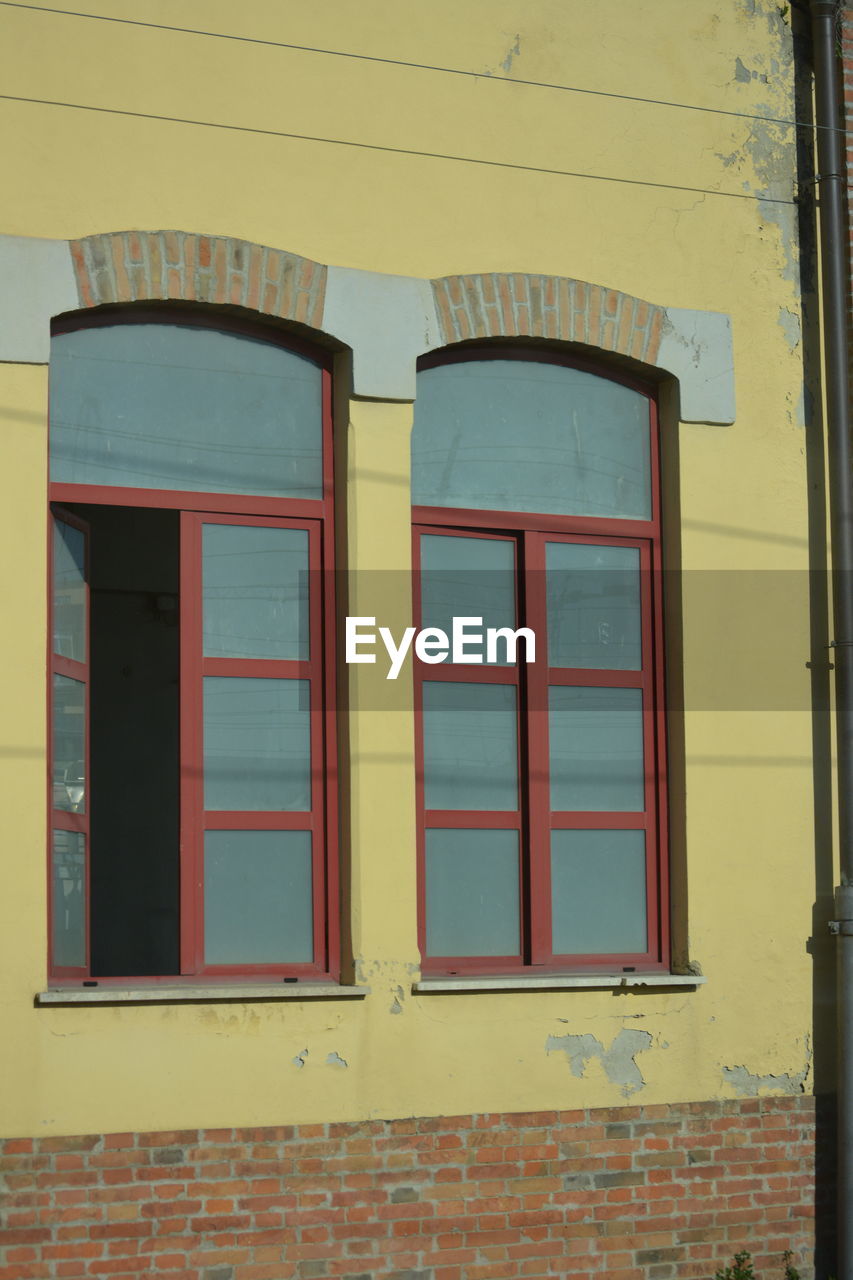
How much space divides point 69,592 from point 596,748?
8.33 ft

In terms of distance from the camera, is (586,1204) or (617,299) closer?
(586,1204)

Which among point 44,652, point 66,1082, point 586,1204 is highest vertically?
point 44,652

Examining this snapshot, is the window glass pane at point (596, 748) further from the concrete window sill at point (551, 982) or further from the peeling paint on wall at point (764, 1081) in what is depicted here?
the peeling paint on wall at point (764, 1081)

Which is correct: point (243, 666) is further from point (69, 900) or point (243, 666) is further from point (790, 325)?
point (790, 325)

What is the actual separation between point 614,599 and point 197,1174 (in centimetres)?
324

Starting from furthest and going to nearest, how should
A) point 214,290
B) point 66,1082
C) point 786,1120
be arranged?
point 786,1120, point 214,290, point 66,1082

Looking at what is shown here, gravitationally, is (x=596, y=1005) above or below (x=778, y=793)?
below

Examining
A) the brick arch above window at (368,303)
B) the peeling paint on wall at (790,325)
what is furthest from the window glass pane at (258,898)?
the peeling paint on wall at (790,325)

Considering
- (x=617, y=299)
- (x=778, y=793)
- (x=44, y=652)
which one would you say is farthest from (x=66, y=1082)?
(x=617, y=299)

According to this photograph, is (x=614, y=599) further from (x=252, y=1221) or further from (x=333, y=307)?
(x=252, y=1221)

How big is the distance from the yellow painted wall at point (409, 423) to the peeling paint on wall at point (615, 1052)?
18 millimetres

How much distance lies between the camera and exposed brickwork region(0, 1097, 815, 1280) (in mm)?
6484

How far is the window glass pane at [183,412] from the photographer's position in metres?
7.08

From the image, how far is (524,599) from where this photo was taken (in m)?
7.81
